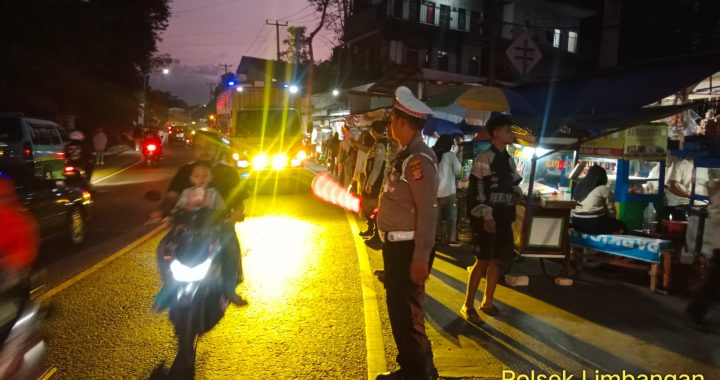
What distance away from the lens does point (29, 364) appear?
291 centimetres

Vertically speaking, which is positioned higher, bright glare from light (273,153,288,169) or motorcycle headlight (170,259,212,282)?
bright glare from light (273,153,288,169)

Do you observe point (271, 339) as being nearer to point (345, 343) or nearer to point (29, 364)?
point (345, 343)

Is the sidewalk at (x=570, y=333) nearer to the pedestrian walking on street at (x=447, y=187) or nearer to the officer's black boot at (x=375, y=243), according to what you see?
the pedestrian walking on street at (x=447, y=187)

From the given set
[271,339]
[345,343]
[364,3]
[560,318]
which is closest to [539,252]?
[560,318]

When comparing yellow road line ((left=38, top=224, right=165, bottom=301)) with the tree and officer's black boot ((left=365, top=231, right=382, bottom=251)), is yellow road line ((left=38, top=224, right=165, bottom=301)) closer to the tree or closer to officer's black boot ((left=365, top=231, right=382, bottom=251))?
officer's black boot ((left=365, top=231, right=382, bottom=251))

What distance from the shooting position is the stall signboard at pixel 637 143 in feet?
26.7

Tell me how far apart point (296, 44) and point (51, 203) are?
3385 centimetres

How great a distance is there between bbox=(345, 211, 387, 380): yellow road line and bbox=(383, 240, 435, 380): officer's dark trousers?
54 centimetres

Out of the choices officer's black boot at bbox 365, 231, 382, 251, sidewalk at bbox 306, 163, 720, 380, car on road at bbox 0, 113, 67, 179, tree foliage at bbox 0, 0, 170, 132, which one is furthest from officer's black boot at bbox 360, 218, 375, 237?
tree foliage at bbox 0, 0, 170, 132

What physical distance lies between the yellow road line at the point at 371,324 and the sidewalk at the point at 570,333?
0.11m

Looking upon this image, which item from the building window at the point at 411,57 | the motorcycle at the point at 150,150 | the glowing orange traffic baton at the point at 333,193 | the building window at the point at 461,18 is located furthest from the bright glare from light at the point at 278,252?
the building window at the point at 461,18

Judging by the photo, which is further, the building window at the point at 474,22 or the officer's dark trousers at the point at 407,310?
the building window at the point at 474,22

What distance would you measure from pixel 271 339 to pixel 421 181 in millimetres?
2240

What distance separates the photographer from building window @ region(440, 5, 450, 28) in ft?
120
